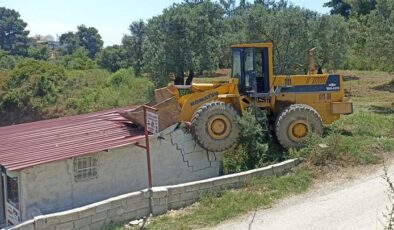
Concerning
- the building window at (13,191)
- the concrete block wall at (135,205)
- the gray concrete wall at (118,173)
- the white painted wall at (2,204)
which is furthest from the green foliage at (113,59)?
the concrete block wall at (135,205)

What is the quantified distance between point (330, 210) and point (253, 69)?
16.9ft

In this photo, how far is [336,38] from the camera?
1154 inches

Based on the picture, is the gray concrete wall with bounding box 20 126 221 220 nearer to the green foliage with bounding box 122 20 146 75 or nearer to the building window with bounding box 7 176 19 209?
the building window with bounding box 7 176 19 209

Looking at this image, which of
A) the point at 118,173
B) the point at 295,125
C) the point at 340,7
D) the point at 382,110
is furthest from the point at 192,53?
the point at 340,7

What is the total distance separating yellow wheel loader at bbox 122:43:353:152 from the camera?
495 inches

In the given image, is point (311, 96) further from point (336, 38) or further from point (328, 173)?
point (336, 38)

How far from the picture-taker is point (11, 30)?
123500 millimetres

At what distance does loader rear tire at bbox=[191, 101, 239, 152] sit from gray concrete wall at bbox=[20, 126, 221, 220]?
39 centimetres

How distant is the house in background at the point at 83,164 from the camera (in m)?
10.5

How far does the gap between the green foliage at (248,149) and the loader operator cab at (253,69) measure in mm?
862

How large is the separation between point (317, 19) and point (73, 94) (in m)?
17.1

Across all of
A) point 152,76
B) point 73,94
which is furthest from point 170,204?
point 73,94

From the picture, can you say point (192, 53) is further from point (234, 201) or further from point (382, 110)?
point (234, 201)

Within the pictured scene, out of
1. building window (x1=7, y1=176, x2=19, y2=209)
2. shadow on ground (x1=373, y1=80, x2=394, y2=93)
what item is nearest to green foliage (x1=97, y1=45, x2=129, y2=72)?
shadow on ground (x1=373, y1=80, x2=394, y2=93)
